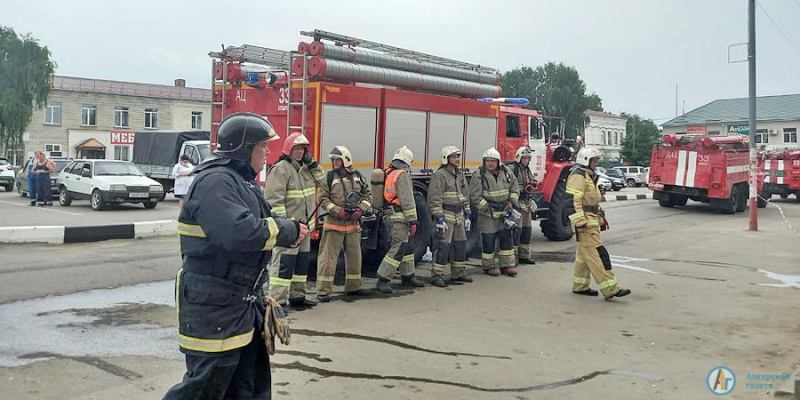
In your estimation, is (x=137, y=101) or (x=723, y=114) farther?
(x=723, y=114)

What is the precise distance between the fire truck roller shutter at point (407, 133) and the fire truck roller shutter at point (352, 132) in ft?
0.88

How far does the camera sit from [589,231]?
8492 mm

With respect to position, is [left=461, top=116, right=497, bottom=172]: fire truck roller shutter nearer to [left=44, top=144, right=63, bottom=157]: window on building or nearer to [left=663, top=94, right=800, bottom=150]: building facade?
[left=44, top=144, right=63, bottom=157]: window on building

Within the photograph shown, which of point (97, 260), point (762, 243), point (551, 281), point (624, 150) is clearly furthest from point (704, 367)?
point (624, 150)

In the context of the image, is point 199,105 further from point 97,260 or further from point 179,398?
point 179,398

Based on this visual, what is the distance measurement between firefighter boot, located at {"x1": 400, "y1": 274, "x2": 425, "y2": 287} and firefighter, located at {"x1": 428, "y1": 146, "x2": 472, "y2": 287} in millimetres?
249

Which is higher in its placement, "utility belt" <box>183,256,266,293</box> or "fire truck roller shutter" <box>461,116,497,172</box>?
"fire truck roller shutter" <box>461,116,497,172</box>

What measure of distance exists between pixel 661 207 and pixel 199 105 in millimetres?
37855

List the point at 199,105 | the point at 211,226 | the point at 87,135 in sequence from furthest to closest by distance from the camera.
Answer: the point at 199,105, the point at 87,135, the point at 211,226

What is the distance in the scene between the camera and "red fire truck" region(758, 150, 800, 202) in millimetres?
27719

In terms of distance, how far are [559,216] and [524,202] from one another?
10.4ft

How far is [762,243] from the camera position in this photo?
14586mm

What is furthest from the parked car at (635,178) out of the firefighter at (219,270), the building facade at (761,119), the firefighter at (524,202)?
the firefighter at (219,270)

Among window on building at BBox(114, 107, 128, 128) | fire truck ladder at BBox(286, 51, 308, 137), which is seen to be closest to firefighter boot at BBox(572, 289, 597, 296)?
fire truck ladder at BBox(286, 51, 308, 137)
